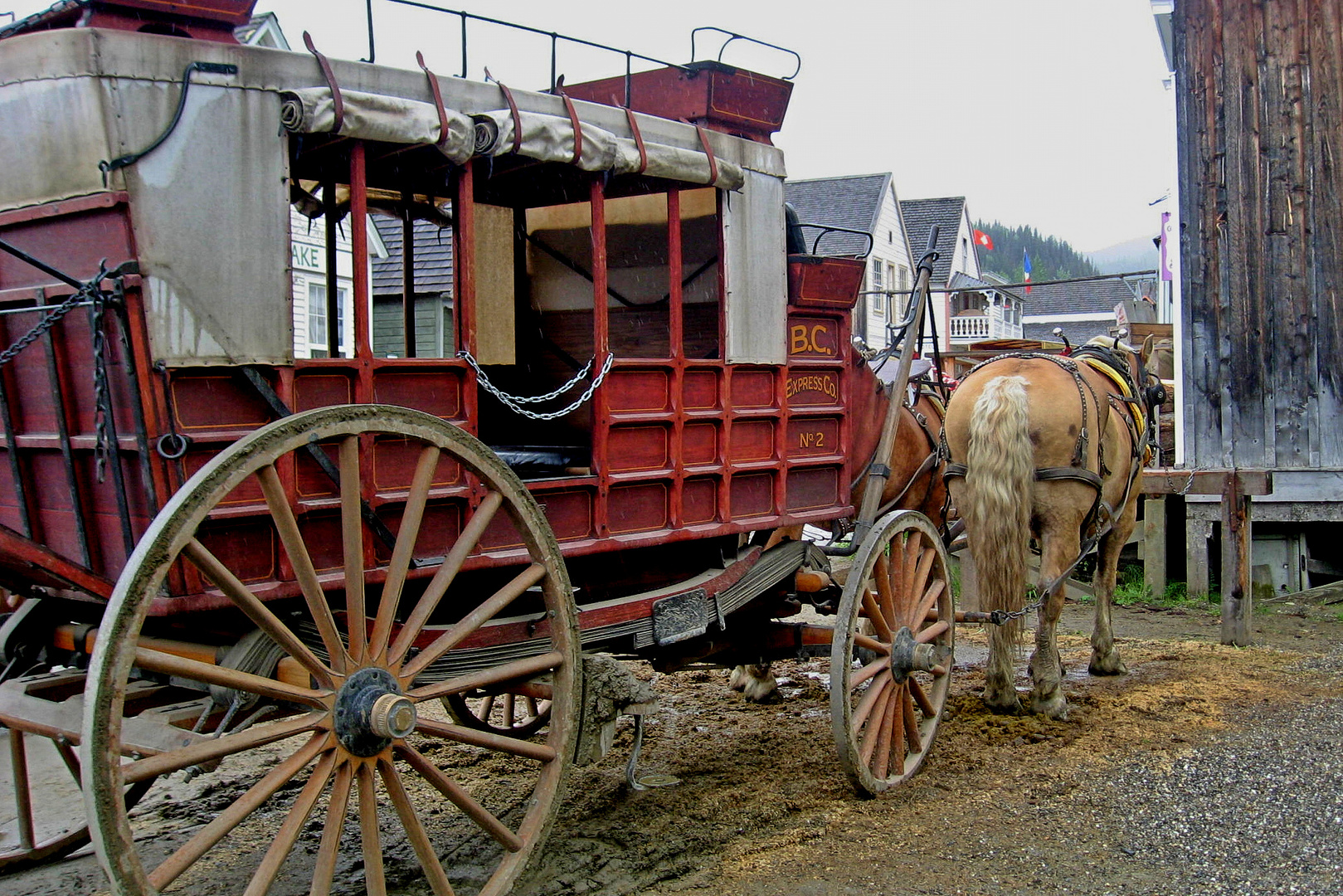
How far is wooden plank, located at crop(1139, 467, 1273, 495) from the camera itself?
8.05m

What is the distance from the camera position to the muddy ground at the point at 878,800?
13.4 feet

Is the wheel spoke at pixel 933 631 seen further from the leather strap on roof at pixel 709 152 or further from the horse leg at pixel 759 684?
the leather strap on roof at pixel 709 152

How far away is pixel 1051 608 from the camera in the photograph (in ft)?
20.4

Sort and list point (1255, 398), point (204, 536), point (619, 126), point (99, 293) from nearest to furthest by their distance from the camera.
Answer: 1. point (99, 293)
2. point (204, 536)
3. point (619, 126)
4. point (1255, 398)

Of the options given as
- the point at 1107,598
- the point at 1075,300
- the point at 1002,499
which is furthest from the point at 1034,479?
the point at 1075,300

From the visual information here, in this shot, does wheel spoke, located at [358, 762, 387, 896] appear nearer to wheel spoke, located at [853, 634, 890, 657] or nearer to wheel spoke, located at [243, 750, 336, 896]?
wheel spoke, located at [243, 750, 336, 896]

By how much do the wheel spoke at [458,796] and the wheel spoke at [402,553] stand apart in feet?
1.04

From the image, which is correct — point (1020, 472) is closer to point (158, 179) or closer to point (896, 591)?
point (896, 591)

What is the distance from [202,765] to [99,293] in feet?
4.48

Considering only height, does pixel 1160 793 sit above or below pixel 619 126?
below

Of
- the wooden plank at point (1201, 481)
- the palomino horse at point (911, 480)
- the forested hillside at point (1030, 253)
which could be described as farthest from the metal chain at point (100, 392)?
the forested hillside at point (1030, 253)

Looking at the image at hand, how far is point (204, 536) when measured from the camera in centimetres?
324

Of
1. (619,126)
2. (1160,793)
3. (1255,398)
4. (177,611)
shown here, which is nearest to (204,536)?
(177,611)

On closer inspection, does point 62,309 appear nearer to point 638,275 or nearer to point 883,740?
point 638,275
